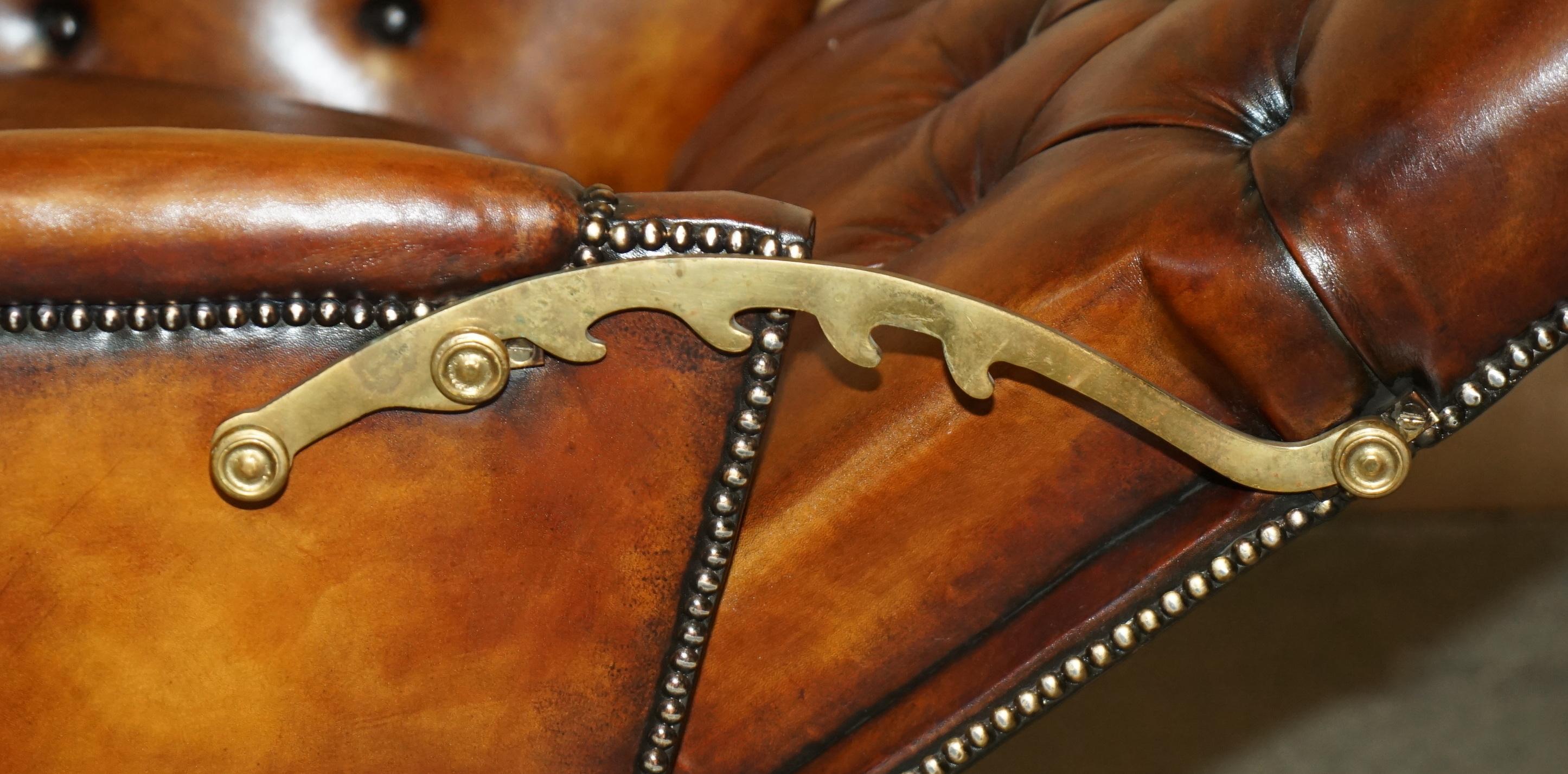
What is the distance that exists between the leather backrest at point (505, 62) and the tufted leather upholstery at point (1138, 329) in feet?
2.06

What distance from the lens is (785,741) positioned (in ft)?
2.03

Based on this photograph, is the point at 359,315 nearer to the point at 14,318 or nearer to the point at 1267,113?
the point at 14,318

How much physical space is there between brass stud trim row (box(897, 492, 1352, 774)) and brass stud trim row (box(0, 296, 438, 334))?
0.31 m

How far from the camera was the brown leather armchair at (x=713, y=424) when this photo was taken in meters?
0.49

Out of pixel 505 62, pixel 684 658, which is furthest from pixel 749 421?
pixel 505 62

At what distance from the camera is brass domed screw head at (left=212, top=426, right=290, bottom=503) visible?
501 millimetres

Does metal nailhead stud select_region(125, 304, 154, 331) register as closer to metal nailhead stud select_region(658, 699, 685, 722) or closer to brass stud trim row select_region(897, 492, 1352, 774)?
metal nailhead stud select_region(658, 699, 685, 722)

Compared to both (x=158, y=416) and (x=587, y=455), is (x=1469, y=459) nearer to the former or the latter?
(x=587, y=455)

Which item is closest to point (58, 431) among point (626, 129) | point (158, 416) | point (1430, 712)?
point (158, 416)

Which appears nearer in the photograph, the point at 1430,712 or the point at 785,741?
the point at 785,741

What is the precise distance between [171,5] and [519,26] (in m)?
0.31

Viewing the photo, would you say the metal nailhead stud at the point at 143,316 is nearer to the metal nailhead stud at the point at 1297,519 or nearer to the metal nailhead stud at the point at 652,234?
the metal nailhead stud at the point at 652,234

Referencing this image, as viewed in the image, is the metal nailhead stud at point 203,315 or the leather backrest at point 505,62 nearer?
the metal nailhead stud at point 203,315

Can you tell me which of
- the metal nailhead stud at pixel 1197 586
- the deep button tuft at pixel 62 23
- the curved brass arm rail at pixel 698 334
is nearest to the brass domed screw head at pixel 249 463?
the curved brass arm rail at pixel 698 334
